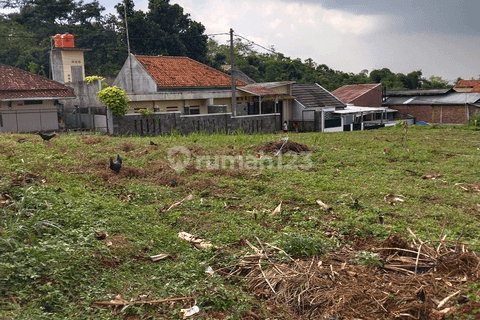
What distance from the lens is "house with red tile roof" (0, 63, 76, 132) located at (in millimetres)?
21094

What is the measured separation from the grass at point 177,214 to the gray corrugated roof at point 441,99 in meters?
26.7

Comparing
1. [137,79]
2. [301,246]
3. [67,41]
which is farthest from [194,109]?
[301,246]

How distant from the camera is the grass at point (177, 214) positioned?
4988 mm

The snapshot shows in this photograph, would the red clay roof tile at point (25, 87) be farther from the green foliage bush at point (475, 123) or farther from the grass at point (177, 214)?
the green foliage bush at point (475, 123)

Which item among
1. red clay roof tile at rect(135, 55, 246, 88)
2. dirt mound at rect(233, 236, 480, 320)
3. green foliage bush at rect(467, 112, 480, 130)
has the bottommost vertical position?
dirt mound at rect(233, 236, 480, 320)

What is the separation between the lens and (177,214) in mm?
8062

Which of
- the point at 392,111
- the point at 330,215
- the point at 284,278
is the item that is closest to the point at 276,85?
the point at 392,111

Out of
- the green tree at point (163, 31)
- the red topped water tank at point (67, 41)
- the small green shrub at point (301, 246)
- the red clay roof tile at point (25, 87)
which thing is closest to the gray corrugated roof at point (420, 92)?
the green tree at point (163, 31)

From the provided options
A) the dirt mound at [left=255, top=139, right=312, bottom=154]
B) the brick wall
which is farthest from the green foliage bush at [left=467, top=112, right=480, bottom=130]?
the dirt mound at [left=255, top=139, right=312, bottom=154]

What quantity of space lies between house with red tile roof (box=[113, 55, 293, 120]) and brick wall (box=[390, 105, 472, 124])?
16070 mm

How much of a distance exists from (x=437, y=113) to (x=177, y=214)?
37.1m

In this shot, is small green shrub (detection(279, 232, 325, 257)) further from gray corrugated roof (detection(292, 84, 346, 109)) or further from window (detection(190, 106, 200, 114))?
gray corrugated roof (detection(292, 84, 346, 109))

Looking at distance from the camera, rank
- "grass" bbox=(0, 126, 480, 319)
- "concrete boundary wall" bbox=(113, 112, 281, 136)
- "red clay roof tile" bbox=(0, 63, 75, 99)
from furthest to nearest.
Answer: "red clay roof tile" bbox=(0, 63, 75, 99) → "concrete boundary wall" bbox=(113, 112, 281, 136) → "grass" bbox=(0, 126, 480, 319)

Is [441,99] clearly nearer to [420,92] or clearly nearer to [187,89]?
[420,92]
